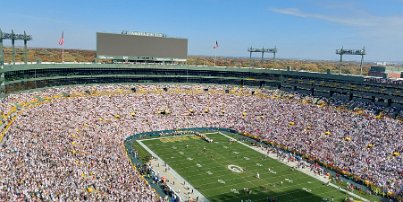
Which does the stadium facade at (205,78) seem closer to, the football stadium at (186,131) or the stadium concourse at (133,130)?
the football stadium at (186,131)

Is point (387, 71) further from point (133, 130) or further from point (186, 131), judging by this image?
point (133, 130)

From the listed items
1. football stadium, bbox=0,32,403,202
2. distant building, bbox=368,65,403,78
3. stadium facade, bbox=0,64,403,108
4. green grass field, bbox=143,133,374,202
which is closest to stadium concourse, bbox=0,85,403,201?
football stadium, bbox=0,32,403,202

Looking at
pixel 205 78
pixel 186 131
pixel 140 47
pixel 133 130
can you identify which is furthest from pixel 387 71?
pixel 133 130

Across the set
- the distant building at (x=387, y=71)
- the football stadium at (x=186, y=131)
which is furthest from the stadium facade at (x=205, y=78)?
the distant building at (x=387, y=71)

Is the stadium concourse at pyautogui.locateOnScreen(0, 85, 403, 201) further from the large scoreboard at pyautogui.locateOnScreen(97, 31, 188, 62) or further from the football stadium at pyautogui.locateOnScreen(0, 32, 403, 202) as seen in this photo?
the large scoreboard at pyautogui.locateOnScreen(97, 31, 188, 62)

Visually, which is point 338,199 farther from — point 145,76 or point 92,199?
point 145,76

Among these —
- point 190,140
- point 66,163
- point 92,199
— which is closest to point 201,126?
point 190,140

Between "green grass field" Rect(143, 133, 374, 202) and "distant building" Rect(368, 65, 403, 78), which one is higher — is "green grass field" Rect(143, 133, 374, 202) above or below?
below
